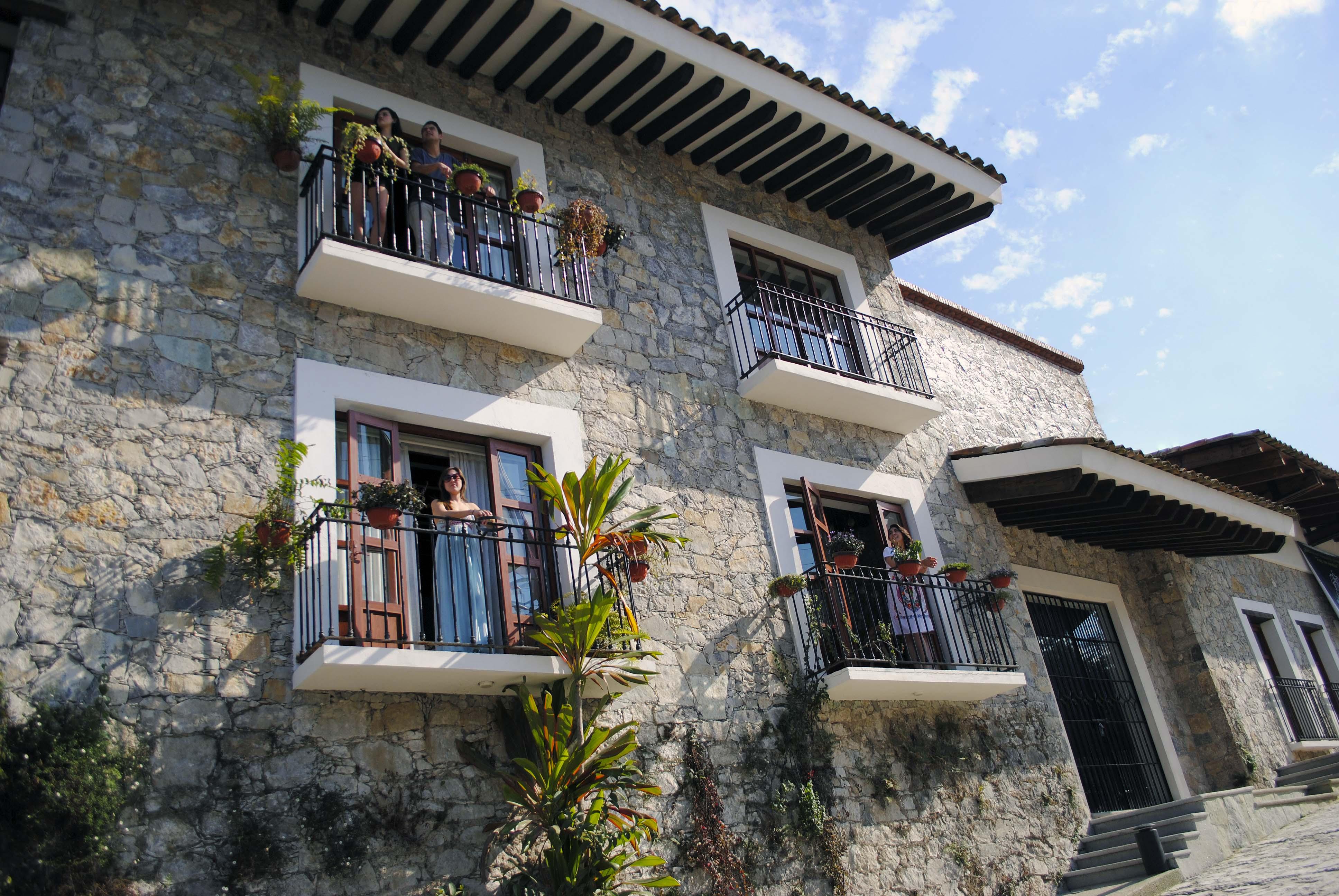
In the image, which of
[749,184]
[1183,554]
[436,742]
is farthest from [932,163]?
[436,742]

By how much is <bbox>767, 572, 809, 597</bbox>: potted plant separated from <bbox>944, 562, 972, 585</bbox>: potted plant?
1.53m

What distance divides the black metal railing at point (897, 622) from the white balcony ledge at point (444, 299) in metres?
2.77

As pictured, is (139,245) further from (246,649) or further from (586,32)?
(586,32)

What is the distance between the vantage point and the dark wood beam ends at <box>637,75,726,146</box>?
949cm

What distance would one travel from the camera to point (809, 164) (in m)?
Answer: 10.7

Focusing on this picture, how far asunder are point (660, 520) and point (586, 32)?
4.11 m

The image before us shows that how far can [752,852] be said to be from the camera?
7062mm

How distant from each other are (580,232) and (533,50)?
1.80m

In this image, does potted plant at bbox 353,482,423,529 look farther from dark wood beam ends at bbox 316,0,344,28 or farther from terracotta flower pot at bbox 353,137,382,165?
dark wood beam ends at bbox 316,0,344,28

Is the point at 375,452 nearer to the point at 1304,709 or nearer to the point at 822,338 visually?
the point at 822,338

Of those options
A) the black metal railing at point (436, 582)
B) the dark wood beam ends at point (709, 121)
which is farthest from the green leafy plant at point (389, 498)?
the dark wood beam ends at point (709, 121)

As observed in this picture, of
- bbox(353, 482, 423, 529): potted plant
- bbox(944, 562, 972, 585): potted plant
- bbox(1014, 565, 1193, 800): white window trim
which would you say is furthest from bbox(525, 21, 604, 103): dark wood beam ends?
bbox(1014, 565, 1193, 800): white window trim

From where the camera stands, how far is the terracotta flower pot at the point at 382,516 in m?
6.10

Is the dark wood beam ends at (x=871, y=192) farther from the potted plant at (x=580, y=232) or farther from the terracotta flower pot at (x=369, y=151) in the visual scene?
the terracotta flower pot at (x=369, y=151)
